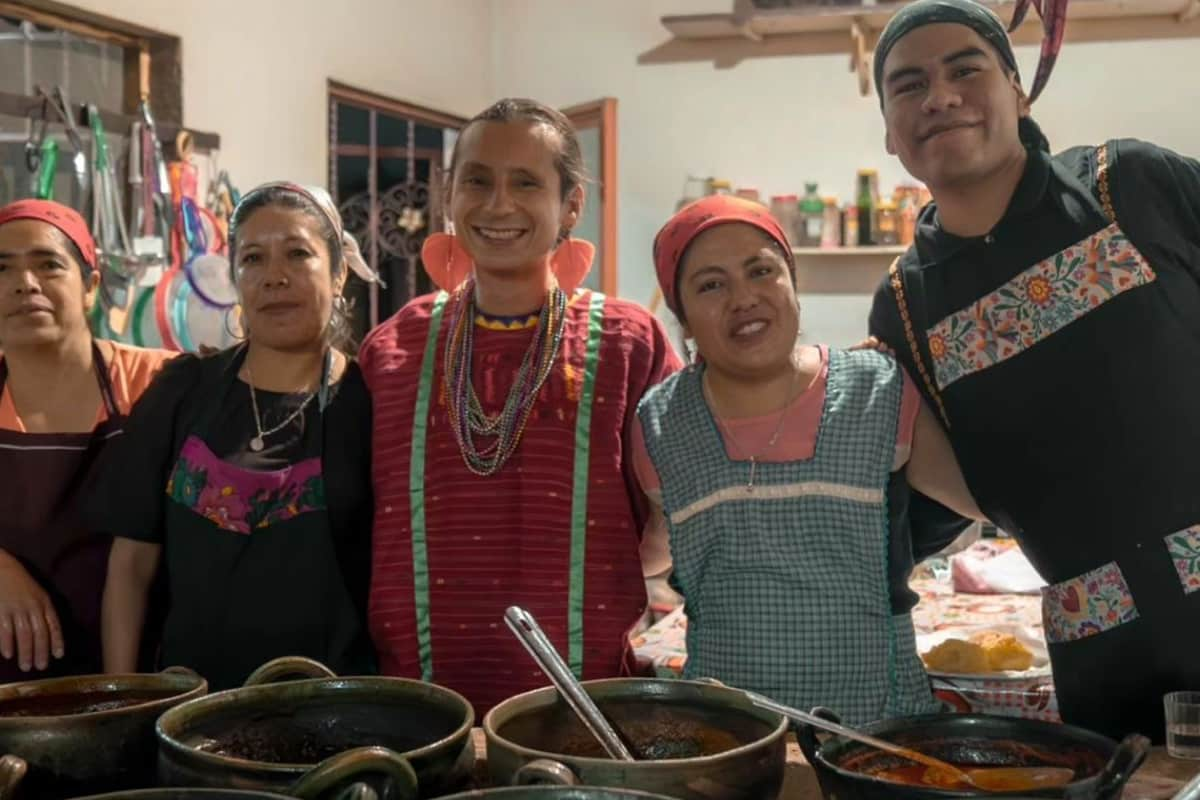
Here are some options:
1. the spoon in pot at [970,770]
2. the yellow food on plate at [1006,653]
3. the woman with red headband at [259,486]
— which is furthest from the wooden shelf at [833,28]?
the spoon in pot at [970,770]

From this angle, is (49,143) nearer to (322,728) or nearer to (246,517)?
(246,517)

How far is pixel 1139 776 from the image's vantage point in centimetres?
94

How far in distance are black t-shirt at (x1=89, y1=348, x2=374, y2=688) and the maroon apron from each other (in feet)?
0.32

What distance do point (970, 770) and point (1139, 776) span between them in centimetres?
17

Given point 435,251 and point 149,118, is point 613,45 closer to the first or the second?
point 149,118

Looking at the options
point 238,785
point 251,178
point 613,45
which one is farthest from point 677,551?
point 613,45

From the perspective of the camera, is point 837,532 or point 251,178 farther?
point 251,178

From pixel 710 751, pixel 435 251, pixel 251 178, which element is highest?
pixel 251 178

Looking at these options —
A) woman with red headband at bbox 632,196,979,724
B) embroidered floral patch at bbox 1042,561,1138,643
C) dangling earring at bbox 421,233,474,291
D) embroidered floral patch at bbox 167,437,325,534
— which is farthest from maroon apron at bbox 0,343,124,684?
embroidered floral patch at bbox 1042,561,1138,643

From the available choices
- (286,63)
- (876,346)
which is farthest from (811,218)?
(876,346)

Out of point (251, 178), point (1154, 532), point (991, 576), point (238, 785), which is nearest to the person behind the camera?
point (238, 785)

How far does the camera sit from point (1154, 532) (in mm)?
1329

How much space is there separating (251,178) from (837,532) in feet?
8.51

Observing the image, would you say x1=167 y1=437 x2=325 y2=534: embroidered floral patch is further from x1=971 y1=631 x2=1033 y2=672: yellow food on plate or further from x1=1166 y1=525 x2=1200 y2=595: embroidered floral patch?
x1=971 y1=631 x2=1033 y2=672: yellow food on plate
